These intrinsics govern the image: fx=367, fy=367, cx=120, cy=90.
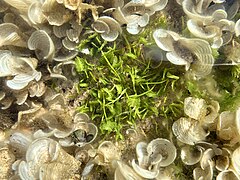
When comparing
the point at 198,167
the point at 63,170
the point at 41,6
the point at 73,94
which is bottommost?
the point at 198,167

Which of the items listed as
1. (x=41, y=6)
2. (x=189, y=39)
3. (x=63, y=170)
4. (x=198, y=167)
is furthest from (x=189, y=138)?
(x=41, y=6)

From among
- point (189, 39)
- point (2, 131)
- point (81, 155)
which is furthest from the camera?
point (2, 131)

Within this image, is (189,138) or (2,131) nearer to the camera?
(189,138)

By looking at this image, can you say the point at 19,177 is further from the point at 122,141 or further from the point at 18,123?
the point at 122,141

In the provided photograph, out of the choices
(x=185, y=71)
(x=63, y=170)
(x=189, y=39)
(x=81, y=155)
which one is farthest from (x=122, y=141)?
(x=189, y=39)

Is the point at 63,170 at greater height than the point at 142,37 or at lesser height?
lesser

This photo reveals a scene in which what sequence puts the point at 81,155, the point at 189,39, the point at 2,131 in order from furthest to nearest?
the point at 2,131 < the point at 81,155 < the point at 189,39
